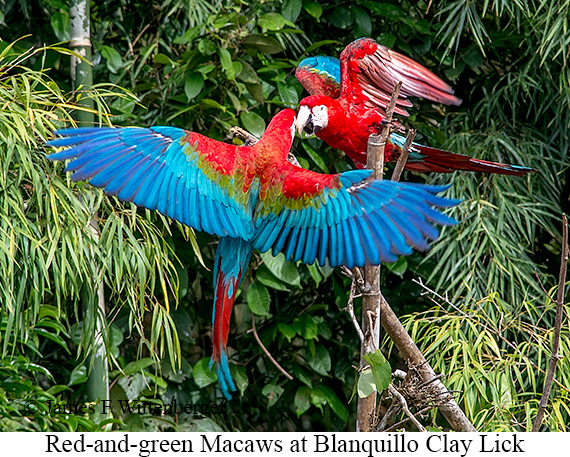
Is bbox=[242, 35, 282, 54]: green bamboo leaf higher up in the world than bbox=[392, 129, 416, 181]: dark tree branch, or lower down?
lower down

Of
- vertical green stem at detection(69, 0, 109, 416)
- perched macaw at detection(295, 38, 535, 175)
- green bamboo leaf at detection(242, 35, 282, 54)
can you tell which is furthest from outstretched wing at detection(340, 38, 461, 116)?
vertical green stem at detection(69, 0, 109, 416)

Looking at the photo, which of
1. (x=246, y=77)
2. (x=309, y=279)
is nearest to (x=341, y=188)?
(x=246, y=77)

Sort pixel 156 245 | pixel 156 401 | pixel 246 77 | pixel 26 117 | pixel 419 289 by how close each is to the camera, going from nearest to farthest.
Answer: pixel 26 117 → pixel 156 245 → pixel 156 401 → pixel 246 77 → pixel 419 289

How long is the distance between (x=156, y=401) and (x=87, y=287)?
19.4 inches

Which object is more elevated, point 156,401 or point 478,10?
point 478,10

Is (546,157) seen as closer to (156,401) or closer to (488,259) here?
(488,259)

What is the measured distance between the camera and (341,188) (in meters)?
1.22

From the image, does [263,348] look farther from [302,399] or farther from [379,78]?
[379,78]

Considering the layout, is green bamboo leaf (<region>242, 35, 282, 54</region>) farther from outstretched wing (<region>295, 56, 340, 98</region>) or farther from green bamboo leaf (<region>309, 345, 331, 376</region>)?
green bamboo leaf (<region>309, 345, 331, 376</region>)

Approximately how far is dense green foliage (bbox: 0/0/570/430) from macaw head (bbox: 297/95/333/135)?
38cm

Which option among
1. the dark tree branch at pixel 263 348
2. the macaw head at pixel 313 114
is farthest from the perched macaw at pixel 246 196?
the dark tree branch at pixel 263 348

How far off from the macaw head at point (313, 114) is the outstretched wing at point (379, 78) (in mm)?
138

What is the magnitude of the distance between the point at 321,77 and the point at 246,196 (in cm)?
67

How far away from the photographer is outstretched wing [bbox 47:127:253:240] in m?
1.23
